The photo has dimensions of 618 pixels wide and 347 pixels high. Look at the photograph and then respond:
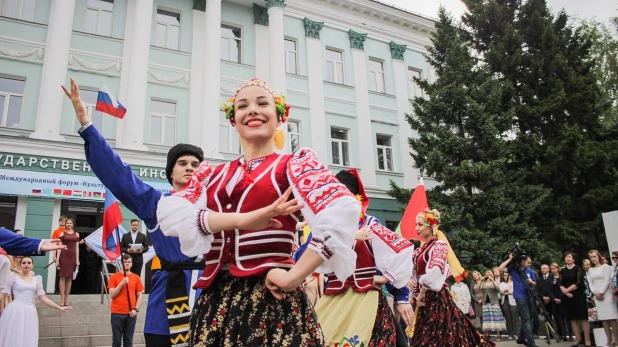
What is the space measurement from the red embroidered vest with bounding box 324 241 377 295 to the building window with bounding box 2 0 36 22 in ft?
53.6

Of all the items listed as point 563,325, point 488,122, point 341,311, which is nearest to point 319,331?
point 341,311

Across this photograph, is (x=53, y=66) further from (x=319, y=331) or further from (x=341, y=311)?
(x=319, y=331)

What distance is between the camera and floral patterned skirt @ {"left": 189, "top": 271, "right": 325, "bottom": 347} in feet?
6.09

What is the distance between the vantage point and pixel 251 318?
A: 1.88m

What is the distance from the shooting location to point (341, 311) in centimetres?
441

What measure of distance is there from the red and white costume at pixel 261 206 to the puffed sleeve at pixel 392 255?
8.51 ft

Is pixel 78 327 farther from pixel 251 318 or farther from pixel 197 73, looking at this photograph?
pixel 197 73

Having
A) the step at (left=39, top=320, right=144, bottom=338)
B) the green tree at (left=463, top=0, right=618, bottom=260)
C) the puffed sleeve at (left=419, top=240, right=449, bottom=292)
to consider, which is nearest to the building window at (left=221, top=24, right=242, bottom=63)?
the green tree at (left=463, top=0, right=618, bottom=260)

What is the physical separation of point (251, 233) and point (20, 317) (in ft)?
23.8

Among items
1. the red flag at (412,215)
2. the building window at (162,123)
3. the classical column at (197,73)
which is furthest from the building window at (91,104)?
the red flag at (412,215)

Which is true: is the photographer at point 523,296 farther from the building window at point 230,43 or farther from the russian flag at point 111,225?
the building window at point 230,43

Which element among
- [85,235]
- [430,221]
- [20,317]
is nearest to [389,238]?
[430,221]

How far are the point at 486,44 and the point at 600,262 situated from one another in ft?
43.0

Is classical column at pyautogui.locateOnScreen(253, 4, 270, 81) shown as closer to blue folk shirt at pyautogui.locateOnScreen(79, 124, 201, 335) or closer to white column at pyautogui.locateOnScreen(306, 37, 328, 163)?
white column at pyautogui.locateOnScreen(306, 37, 328, 163)
